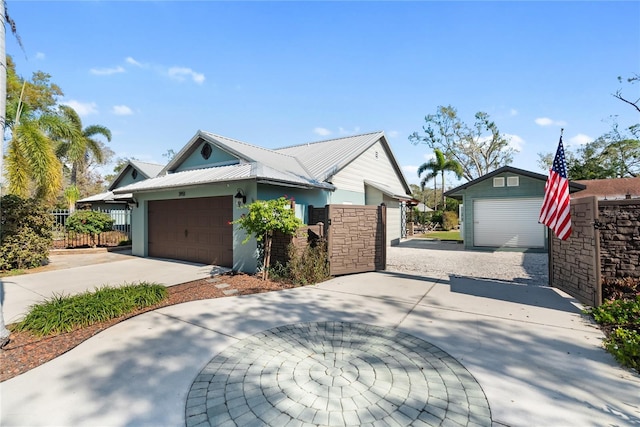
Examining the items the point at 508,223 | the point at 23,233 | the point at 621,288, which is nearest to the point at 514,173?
the point at 508,223

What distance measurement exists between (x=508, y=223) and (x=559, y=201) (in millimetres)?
8641

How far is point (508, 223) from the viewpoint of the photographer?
13391 millimetres

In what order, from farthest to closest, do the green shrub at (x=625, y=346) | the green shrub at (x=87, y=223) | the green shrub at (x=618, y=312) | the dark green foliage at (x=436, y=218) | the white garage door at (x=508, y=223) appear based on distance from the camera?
the dark green foliage at (x=436, y=218)
the green shrub at (x=87, y=223)
the white garage door at (x=508, y=223)
the green shrub at (x=618, y=312)
the green shrub at (x=625, y=346)

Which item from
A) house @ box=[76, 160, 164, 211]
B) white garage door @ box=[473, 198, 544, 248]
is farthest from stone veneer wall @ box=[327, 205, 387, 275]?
house @ box=[76, 160, 164, 211]

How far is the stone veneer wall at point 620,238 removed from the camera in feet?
17.6

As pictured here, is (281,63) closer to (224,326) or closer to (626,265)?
(224,326)

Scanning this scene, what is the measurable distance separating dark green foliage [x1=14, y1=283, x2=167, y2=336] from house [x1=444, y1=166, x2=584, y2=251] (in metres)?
13.8

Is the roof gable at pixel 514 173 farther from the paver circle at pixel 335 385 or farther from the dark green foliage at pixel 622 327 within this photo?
the paver circle at pixel 335 385

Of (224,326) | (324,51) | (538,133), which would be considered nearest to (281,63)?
(324,51)

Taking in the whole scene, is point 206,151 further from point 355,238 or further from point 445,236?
point 445,236

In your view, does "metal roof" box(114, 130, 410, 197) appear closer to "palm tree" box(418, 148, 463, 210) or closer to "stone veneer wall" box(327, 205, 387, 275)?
"stone veneer wall" box(327, 205, 387, 275)

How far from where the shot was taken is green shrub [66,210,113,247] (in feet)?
48.6

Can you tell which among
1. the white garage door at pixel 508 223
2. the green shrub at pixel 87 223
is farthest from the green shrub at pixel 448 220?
the green shrub at pixel 87 223

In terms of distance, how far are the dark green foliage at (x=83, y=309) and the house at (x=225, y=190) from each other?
131 inches
